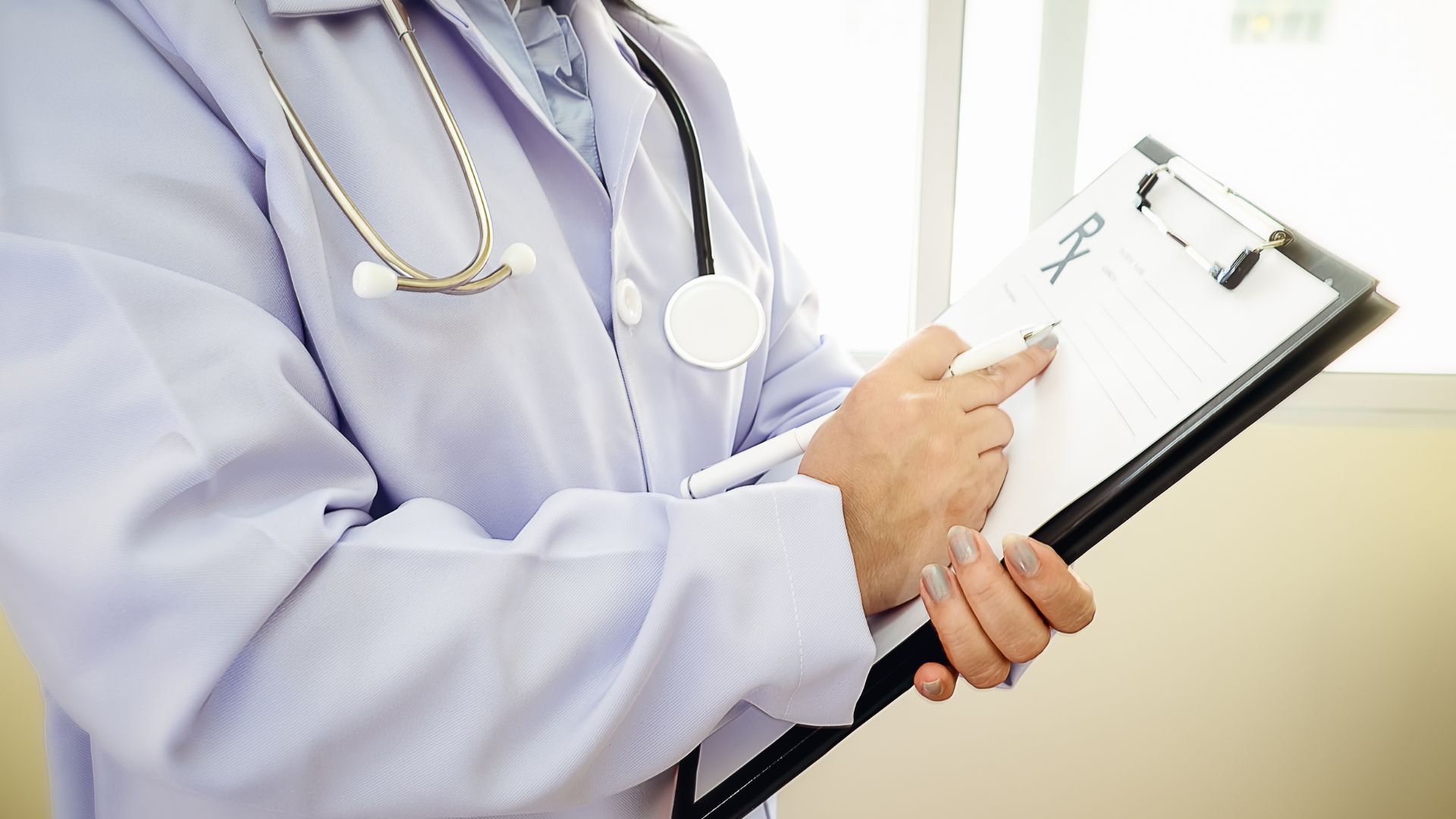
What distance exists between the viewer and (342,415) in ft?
1.54

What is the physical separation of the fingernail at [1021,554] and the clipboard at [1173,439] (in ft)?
0.04

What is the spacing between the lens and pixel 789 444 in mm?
567

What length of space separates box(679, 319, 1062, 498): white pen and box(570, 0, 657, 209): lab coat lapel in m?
0.21

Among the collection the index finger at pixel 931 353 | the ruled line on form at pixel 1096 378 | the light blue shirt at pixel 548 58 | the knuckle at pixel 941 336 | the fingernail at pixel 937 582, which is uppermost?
the light blue shirt at pixel 548 58

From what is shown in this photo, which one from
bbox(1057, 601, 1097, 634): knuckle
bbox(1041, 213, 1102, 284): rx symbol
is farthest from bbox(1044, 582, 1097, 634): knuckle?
bbox(1041, 213, 1102, 284): rx symbol

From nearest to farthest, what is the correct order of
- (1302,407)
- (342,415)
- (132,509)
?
(132,509) < (342,415) < (1302,407)

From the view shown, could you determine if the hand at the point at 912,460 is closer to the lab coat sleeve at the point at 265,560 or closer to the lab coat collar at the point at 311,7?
the lab coat sleeve at the point at 265,560

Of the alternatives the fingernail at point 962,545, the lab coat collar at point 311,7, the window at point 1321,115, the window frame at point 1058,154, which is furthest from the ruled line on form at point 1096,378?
the window at point 1321,115

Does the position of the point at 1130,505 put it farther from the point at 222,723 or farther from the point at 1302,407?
the point at 1302,407

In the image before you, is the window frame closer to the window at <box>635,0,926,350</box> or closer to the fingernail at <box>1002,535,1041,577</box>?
the window at <box>635,0,926,350</box>

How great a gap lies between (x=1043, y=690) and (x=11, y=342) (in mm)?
1345

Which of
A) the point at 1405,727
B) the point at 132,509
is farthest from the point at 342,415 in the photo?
the point at 1405,727

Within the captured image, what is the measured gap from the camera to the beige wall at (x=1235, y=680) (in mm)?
1178

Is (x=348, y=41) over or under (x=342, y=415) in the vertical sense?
over
